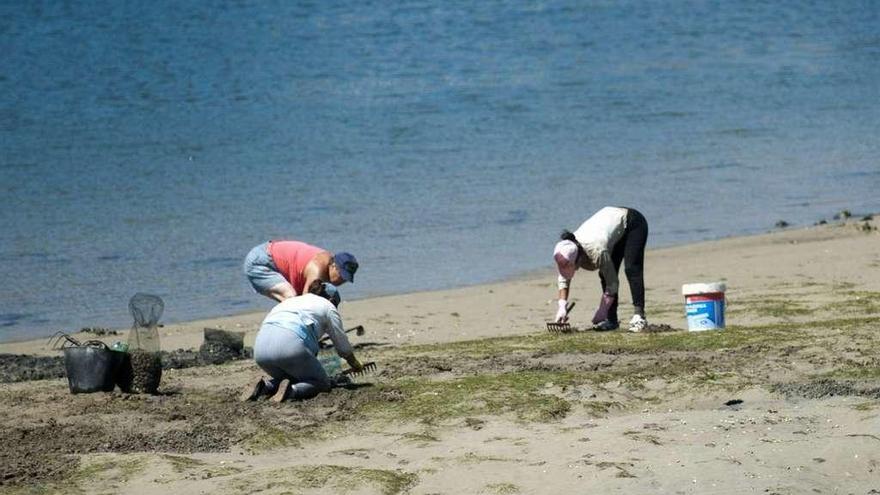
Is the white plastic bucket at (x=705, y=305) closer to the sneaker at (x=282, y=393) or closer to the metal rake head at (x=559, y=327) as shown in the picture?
the metal rake head at (x=559, y=327)

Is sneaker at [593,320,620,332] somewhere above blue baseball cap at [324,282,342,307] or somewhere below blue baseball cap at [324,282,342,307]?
below

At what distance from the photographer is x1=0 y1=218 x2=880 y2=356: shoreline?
1386 cm

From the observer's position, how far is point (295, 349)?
10.1 m

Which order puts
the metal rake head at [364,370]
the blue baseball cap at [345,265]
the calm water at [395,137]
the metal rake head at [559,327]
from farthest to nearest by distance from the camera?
the calm water at [395,137]
the metal rake head at [559,327]
the blue baseball cap at [345,265]
the metal rake head at [364,370]

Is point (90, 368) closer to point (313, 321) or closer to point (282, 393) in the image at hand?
point (282, 393)

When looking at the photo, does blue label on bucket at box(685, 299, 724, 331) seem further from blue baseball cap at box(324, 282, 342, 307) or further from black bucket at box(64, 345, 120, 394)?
black bucket at box(64, 345, 120, 394)

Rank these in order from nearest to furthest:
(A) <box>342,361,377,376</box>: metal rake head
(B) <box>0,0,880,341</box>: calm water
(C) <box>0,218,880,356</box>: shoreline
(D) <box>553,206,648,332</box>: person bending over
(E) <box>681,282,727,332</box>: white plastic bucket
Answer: (A) <box>342,361,377,376</box>: metal rake head, (E) <box>681,282,727,332</box>: white plastic bucket, (D) <box>553,206,648,332</box>: person bending over, (C) <box>0,218,880,356</box>: shoreline, (B) <box>0,0,880,341</box>: calm water

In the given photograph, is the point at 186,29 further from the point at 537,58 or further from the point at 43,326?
the point at 43,326

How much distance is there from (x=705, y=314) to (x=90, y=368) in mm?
4531

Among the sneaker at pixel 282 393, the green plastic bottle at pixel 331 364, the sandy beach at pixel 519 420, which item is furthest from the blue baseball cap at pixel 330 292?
the sneaker at pixel 282 393

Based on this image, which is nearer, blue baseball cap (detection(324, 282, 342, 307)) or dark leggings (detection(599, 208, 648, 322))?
blue baseball cap (detection(324, 282, 342, 307))

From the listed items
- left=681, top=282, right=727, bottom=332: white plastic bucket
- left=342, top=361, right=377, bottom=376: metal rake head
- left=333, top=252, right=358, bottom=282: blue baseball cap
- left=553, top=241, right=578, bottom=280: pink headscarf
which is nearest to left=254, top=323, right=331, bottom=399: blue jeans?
left=342, top=361, right=377, bottom=376: metal rake head

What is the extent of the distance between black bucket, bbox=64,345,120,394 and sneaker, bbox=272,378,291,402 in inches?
46.0

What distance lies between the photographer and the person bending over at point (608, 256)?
12430 millimetres
